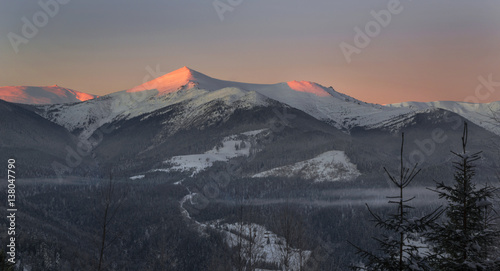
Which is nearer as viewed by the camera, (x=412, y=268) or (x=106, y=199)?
(x=412, y=268)

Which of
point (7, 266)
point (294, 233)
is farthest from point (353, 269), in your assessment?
point (294, 233)

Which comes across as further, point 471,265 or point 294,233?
point 294,233

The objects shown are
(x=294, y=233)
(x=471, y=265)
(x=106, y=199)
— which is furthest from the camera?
(x=294, y=233)

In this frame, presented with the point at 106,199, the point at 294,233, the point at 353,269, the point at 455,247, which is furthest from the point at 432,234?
the point at 294,233

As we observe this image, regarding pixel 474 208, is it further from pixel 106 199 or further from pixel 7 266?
pixel 7 266

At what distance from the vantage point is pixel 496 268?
16656 mm

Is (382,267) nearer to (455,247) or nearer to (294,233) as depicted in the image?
(455,247)

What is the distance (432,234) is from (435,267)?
1757 millimetres

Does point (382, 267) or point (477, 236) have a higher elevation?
point (477, 236)

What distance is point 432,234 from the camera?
59.7 feet

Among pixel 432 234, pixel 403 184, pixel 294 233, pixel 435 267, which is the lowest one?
pixel 294 233

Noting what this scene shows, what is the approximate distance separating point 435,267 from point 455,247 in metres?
1.63

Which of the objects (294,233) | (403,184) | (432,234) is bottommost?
(294,233)

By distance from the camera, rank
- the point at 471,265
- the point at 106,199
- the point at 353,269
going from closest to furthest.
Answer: the point at 471,265
the point at 353,269
the point at 106,199
